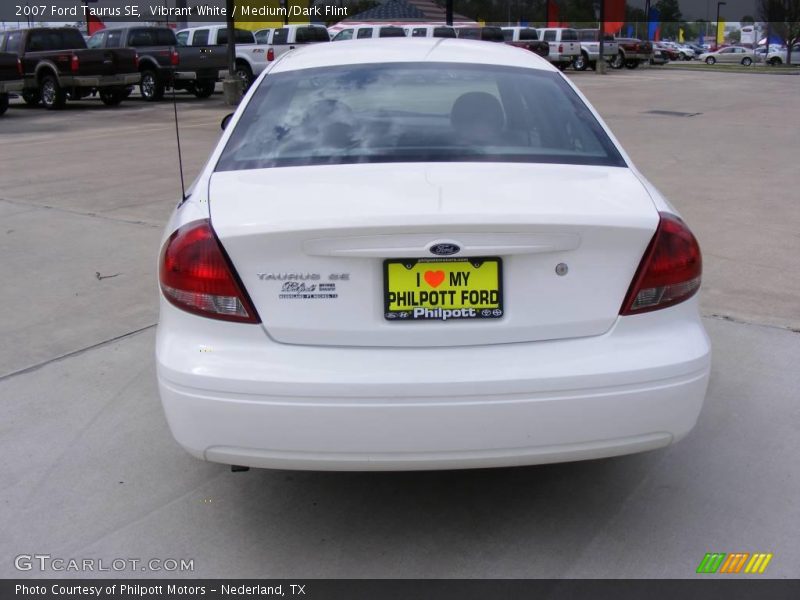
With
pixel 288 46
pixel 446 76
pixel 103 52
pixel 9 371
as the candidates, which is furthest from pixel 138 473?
pixel 288 46

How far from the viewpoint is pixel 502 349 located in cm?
277

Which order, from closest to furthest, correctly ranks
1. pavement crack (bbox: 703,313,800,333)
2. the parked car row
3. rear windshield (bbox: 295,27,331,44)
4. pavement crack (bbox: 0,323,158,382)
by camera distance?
pavement crack (bbox: 0,323,158,382) → pavement crack (bbox: 703,313,800,333) → rear windshield (bbox: 295,27,331,44) → the parked car row

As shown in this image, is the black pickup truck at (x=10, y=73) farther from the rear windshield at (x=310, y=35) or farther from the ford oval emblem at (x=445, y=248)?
the ford oval emblem at (x=445, y=248)

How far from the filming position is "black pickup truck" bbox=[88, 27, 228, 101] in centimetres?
2412

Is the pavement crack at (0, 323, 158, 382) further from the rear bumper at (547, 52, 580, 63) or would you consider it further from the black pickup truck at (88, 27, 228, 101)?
the rear bumper at (547, 52, 580, 63)

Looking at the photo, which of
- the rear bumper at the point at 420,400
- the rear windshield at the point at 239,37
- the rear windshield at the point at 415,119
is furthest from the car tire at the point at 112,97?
the rear bumper at the point at 420,400

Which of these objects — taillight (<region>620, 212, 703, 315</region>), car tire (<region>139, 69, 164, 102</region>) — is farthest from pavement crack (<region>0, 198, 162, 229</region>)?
car tire (<region>139, 69, 164, 102</region>)

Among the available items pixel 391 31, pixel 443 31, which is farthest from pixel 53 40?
pixel 443 31

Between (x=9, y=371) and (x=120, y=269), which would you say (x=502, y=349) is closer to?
(x=9, y=371)

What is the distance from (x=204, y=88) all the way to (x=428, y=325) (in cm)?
2393

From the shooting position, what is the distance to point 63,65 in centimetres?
2195

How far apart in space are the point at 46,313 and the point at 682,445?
3.85m

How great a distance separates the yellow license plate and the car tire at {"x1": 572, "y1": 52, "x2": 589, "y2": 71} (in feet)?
128
